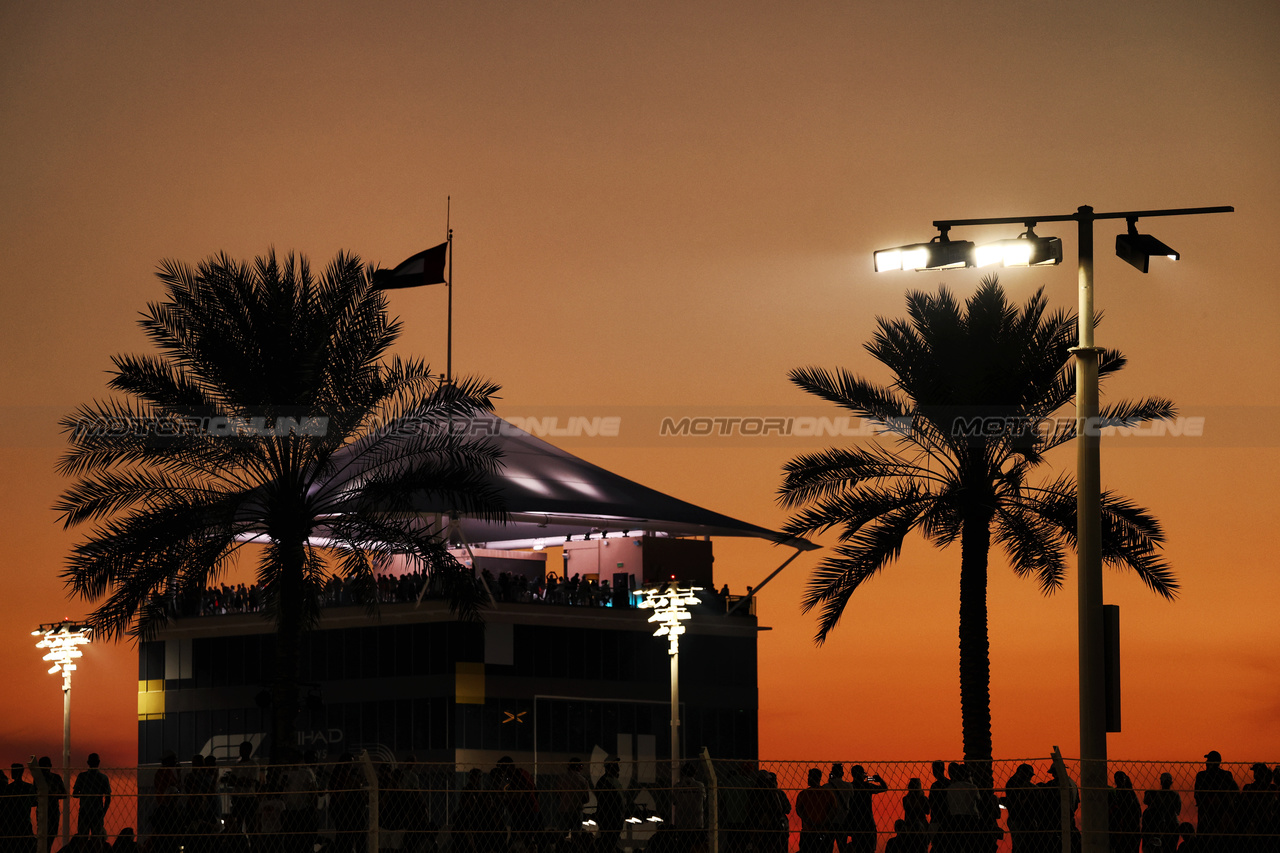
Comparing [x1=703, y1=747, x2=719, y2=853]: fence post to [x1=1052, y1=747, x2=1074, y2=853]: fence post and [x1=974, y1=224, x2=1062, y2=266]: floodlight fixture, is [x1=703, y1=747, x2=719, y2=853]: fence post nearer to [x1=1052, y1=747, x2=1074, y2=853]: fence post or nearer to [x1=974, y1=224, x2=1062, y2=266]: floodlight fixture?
[x1=1052, y1=747, x2=1074, y2=853]: fence post

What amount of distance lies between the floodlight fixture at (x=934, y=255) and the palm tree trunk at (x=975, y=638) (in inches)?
503

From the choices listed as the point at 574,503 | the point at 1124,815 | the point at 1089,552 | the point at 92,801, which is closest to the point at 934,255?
the point at 1089,552

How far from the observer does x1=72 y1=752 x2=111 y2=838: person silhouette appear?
45.3 feet

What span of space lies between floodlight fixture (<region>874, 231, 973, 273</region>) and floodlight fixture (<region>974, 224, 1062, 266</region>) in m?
0.12

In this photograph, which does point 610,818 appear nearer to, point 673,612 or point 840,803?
point 840,803

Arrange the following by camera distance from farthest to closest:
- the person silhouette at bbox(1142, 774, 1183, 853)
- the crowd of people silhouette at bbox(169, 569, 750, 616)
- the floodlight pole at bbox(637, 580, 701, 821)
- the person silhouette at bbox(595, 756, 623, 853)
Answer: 1. the crowd of people silhouette at bbox(169, 569, 750, 616)
2. the floodlight pole at bbox(637, 580, 701, 821)
3. the person silhouette at bbox(1142, 774, 1183, 853)
4. the person silhouette at bbox(595, 756, 623, 853)

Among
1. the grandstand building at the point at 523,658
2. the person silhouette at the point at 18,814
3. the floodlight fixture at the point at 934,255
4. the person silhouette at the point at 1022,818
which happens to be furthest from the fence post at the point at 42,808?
the grandstand building at the point at 523,658

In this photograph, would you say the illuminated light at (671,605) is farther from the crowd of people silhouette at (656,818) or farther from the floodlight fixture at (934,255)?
the floodlight fixture at (934,255)

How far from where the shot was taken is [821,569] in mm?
25469

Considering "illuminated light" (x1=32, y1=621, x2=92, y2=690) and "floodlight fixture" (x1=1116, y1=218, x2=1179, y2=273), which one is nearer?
"floodlight fixture" (x1=1116, y1=218, x2=1179, y2=273)

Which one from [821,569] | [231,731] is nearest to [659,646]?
[231,731]

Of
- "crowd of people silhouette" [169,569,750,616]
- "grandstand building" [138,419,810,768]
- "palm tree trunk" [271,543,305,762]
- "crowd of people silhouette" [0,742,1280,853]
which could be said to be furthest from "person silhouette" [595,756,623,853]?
"crowd of people silhouette" [169,569,750,616]

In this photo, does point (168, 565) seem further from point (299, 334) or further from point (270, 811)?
point (270, 811)

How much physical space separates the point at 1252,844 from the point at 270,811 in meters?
8.66
